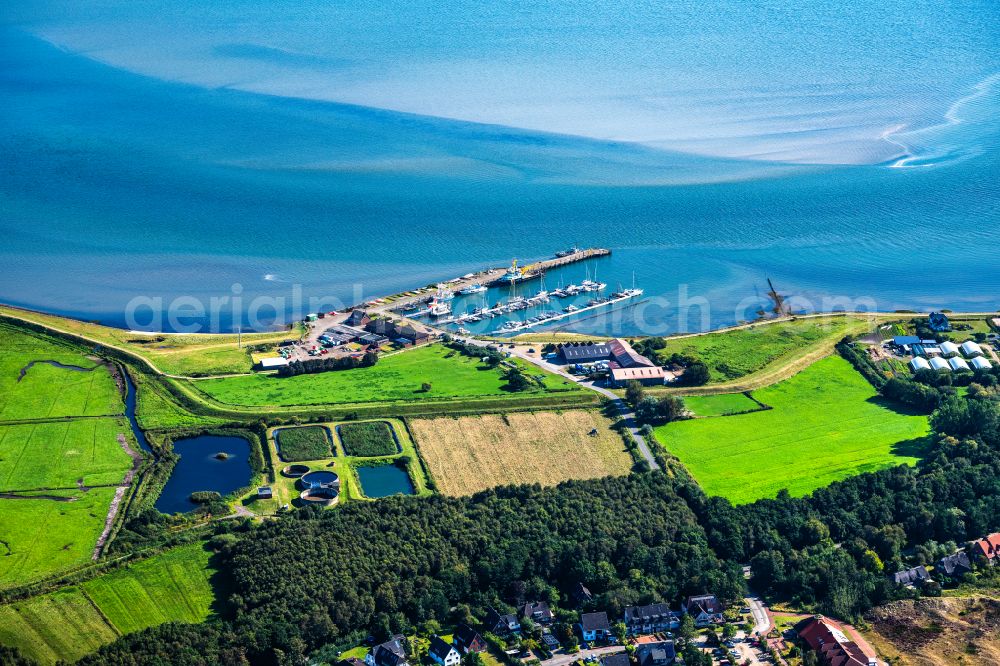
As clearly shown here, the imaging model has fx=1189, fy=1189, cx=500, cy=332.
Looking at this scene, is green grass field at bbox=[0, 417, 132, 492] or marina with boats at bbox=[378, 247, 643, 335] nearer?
green grass field at bbox=[0, 417, 132, 492]

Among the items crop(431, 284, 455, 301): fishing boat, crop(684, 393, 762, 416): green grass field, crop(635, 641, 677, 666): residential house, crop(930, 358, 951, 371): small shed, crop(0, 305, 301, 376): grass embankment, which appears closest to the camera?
crop(635, 641, 677, 666): residential house

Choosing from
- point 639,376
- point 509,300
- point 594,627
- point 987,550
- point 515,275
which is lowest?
point 594,627

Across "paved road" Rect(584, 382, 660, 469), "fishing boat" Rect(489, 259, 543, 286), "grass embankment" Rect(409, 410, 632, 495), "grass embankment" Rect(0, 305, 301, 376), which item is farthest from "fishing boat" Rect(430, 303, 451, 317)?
"grass embankment" Rect(409, 410, 632, 495)

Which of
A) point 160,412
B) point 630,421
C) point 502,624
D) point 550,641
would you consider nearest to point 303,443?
point 160,412

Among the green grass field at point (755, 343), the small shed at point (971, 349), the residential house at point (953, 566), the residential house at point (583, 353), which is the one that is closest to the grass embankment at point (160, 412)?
the residential house at point (583, 353)

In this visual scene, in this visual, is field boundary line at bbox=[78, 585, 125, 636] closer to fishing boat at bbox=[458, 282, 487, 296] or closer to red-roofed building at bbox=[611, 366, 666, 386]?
red-roofed building at bbox=[611, 366, 666, 386]

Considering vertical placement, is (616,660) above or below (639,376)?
below

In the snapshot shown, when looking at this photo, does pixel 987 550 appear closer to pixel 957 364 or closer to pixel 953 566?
pixel 953 566
